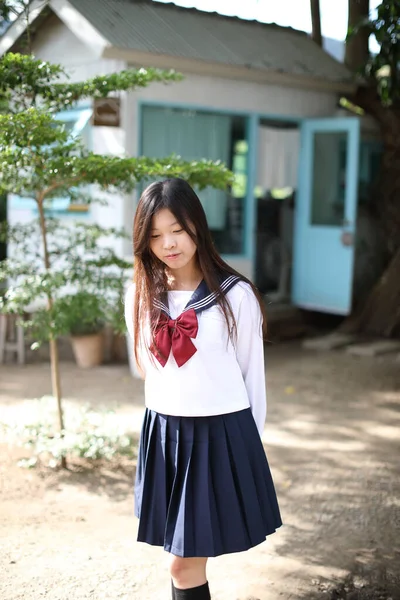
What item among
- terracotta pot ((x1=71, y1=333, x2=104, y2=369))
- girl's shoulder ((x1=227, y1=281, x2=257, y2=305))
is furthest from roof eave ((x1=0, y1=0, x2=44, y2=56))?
girl's shoulder ((x1=227, y1=281, x2=257, y2=305))

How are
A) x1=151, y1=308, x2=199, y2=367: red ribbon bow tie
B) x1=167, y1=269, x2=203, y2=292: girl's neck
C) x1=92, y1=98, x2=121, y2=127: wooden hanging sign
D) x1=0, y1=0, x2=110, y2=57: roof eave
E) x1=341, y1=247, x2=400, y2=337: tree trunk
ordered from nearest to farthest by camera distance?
x1=151, y1=308, x2=199, y2=367: red ribbon bow tie, x1=167, y1=269, x2=203, y2=292: girl's neck, x1=0, y1=0, x2=110, y2=57: roof eave, x1=92, y1=98, x2=121, y2=127: wooden hanging sign, x1=341, y1=247, x2=400, y2=337: tree trunk

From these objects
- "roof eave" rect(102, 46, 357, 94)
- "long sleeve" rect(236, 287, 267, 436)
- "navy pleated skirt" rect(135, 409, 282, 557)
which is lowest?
"navy pleated skirt" rect(135, 409, 282, 557)

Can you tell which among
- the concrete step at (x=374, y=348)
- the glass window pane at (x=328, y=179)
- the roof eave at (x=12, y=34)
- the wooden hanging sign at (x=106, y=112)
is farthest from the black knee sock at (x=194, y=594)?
the glass window pane at (x=328, y=179)

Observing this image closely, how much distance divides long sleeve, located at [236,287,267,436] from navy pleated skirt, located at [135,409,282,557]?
2.9 inches

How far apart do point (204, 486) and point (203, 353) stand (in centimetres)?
45

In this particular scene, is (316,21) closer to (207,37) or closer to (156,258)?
(207,37)

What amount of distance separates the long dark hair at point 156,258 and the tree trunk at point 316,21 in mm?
5785

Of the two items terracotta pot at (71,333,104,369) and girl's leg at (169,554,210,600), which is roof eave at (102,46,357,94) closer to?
terracotta pot at (71,333,104,369)

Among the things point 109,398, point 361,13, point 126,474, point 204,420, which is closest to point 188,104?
point 361,13

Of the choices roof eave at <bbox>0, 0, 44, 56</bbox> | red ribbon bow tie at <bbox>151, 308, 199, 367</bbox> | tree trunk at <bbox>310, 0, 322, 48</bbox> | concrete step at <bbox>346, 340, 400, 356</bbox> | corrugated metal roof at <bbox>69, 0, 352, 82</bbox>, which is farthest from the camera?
concrete step at <bbox>346, 340, 400, 356</bbox>

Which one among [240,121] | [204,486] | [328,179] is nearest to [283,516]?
[204,486]

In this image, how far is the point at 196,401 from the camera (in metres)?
2.62

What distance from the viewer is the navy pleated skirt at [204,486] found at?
2.61 metres

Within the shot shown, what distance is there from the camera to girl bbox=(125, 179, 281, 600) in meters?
2.61
